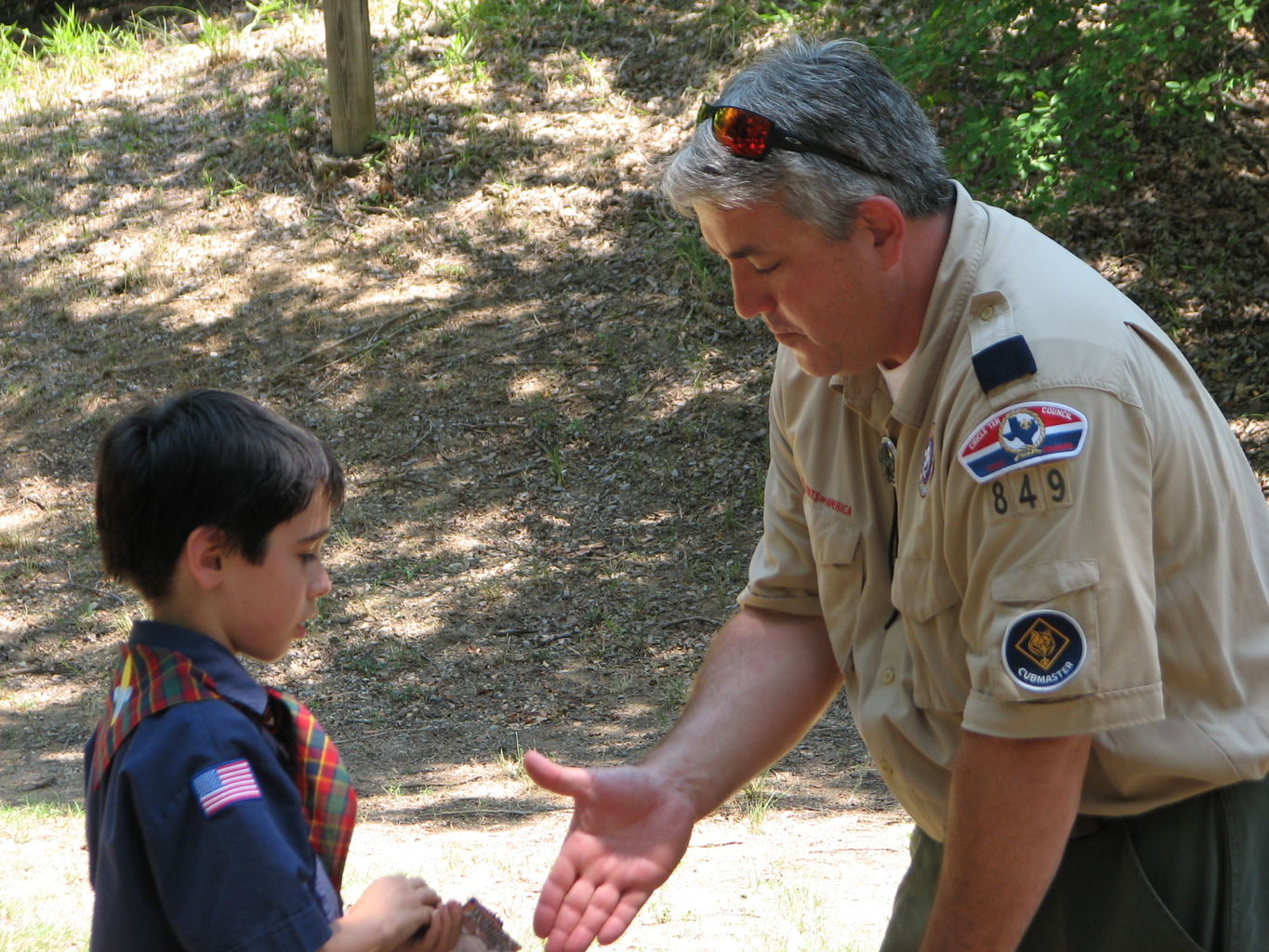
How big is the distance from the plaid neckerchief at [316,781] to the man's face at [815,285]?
2.98ft

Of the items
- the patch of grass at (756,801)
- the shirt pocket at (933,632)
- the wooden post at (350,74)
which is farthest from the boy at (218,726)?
the wooden post at (350,74)

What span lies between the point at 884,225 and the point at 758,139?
0.23m

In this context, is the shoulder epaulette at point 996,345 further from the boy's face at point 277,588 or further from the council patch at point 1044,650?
the boy's face at point 277,588

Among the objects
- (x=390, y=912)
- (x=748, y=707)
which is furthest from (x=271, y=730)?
(x=748, y=707)

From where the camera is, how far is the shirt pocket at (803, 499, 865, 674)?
2.12m

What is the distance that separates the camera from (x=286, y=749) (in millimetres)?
1912

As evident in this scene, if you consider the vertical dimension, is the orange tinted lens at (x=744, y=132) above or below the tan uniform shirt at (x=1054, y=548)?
above

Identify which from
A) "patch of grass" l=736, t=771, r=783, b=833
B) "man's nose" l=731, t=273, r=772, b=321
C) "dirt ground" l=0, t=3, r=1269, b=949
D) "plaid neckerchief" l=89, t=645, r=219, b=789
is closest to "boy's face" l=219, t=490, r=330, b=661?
"plaid neckerchief" l=89, t=645, r=219, b=789

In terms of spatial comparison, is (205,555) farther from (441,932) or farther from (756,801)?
(756,801)

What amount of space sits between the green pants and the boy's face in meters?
1.18

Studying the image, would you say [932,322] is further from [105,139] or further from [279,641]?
[105,139]

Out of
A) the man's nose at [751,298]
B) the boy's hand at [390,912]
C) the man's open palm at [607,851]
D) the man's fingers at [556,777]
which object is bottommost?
the man's open palm at [607,851]

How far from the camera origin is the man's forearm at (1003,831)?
1.67 metres

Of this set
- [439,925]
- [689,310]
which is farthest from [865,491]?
[689,310]
